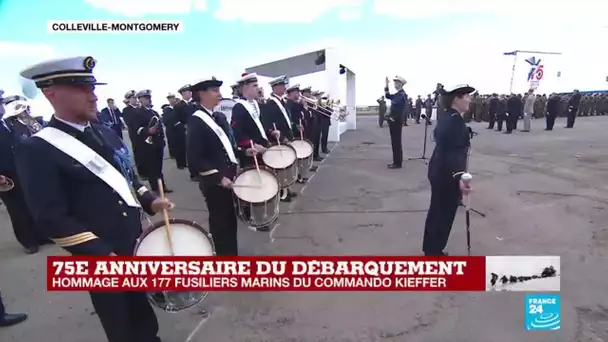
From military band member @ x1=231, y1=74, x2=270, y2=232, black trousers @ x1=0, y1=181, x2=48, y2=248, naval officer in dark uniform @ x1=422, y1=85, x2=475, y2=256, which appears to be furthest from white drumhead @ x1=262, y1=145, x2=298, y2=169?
black trousers @ x1=0, y1=181, x2=48, y2=248

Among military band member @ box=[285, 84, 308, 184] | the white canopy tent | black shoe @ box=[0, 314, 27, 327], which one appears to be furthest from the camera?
the white canopy tent

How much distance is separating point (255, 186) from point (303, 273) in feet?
3.69

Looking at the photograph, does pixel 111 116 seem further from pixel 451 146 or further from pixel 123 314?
pixel 123 314

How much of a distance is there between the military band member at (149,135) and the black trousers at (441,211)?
5235 mm

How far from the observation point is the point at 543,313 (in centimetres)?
298

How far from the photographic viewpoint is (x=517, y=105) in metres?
17.0

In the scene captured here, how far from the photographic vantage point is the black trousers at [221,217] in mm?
3753

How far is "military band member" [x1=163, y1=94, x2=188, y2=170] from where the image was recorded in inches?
395

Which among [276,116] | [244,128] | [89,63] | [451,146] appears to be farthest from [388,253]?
[89,63]

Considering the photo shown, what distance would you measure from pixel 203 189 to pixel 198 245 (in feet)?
4.56

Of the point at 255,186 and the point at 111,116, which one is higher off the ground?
the point at 111,116

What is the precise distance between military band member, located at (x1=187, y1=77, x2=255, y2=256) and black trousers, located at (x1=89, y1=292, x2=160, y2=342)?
137cm

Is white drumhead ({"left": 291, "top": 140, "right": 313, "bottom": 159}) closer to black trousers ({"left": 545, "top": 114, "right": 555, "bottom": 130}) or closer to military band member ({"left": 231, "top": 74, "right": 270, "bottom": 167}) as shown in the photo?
military band member ({"left": 231, "top": 74, "right": 270, "bottom": 167})

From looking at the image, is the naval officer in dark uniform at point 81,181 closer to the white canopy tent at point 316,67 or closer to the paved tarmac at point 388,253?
the paved tarmac at point 388,253
